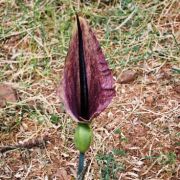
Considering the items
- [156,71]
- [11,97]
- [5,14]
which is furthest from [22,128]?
[5,14]

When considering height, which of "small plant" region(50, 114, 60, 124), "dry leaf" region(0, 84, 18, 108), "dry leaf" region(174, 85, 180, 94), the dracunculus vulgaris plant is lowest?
"small plant" region(50, 114, 60, 124)

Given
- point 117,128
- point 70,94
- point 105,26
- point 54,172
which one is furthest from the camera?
point 105,26

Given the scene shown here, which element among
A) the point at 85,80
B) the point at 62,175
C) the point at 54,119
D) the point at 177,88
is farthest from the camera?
the point at 177,88

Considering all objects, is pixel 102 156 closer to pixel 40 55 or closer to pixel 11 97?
pixel 11 97

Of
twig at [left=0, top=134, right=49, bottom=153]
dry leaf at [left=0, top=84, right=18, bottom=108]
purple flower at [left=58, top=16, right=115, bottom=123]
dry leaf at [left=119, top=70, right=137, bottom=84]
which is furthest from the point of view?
dry leaf at [left=119, top=70, right=137, bottom=84]

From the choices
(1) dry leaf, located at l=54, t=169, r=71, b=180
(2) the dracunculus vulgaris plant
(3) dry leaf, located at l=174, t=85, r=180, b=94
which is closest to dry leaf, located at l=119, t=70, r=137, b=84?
(3) dry leaf, located at l=174, t=85, r=180, b=94

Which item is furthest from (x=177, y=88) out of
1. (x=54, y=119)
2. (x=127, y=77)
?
(x=54, y=119)

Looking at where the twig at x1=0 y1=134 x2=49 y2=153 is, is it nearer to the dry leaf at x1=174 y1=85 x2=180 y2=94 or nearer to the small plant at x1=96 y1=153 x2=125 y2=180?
the small plant at x1=96 y1=153 x2=125 y2=180

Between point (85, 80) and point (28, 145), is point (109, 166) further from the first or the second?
point (85, 80)

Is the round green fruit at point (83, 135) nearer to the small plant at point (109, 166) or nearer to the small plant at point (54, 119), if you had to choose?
the small plant at point (109, 166)
